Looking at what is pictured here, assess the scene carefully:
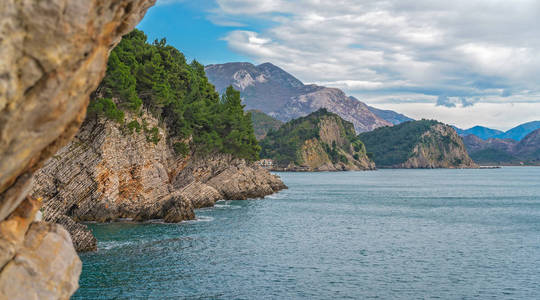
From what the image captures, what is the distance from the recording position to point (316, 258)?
3603 cm

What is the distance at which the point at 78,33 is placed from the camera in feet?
30.2

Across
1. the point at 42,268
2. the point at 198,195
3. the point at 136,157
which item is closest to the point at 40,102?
the point at 42,268

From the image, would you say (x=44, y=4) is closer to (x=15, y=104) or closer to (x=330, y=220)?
(x=15, y=104)

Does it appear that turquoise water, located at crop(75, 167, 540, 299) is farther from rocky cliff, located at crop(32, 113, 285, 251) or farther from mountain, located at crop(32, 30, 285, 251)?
mountain, located at crop(32, 30, 285, 251)

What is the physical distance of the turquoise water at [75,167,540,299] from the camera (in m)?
27.2

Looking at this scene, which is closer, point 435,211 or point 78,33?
point 78,33

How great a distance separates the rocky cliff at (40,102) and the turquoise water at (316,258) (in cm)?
1491

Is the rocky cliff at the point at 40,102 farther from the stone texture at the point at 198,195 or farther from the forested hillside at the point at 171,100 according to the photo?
the stone texture at the point at 198,195

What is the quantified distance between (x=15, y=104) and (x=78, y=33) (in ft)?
6.22

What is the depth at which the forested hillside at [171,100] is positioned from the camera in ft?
171

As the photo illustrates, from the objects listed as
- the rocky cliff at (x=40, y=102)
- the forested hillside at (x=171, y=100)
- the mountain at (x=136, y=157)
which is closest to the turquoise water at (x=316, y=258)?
the mountain at (x=136, y=157)

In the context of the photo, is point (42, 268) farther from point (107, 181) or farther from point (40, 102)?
point (107, 181)

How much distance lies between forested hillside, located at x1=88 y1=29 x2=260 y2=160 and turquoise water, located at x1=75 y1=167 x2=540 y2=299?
50.9 feet

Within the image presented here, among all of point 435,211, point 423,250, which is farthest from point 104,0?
point 435,211
